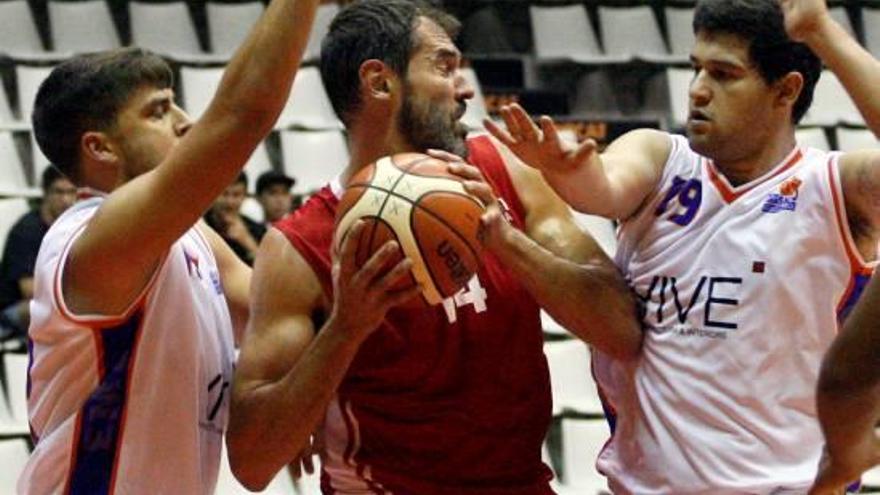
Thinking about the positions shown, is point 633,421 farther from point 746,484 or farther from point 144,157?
point 144,157

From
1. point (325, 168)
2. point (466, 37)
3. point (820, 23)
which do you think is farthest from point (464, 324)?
point (466, 37)

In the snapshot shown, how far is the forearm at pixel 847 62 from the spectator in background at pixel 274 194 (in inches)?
219

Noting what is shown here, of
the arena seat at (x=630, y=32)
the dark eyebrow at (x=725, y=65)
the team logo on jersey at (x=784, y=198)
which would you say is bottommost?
the arena seat at (x=630, y=32)

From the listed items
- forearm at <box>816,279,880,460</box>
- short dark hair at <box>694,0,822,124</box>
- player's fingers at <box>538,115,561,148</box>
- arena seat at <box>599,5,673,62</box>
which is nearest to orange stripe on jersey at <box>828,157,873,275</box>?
short dark hair at <box>694,0,822,124</box>

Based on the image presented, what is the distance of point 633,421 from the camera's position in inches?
186

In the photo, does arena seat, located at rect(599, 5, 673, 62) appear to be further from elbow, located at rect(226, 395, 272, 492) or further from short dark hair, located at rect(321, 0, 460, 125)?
elbow, located at rect(226, 395, 272, 492)

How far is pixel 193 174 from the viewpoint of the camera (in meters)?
3.94

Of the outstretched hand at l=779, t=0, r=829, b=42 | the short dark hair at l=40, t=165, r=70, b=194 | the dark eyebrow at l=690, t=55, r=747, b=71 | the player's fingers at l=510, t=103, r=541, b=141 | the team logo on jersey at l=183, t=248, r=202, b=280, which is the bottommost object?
the short dark hair at l=40, t=165, r=70, b=194

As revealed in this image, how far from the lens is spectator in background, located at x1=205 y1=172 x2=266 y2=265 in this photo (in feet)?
29.3

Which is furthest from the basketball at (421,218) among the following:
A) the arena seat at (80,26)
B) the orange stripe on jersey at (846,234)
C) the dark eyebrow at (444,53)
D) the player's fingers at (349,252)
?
the arena seat at (80,26)

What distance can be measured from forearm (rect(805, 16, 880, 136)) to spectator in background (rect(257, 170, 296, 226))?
18.3ft

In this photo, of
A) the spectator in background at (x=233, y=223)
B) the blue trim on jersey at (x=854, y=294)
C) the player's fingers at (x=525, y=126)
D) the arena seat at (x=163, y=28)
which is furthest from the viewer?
the arena seat at (x=163, y=28)

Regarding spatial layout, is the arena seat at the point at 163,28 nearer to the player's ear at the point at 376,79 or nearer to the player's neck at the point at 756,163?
the player's ear at the point at 376,79

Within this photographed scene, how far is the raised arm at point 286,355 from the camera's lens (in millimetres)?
4121
